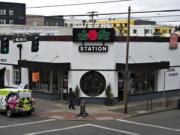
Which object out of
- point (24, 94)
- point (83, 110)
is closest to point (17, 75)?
point (24, 94)

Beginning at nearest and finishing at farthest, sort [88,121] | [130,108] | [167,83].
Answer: [88,121] < [130,108] < [167,83]

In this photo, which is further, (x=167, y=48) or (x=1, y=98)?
(x=167, y=48)

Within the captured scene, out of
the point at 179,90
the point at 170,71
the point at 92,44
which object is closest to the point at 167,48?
the point at 170,71

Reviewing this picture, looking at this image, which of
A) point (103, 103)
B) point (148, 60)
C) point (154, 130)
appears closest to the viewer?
point (154, 130)

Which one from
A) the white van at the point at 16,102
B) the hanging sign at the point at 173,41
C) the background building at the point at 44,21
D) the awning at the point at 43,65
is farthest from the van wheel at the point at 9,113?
the background building at the point at 44,21

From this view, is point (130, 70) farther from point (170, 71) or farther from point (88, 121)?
point (88, 121)

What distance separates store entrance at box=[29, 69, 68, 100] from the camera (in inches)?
1346

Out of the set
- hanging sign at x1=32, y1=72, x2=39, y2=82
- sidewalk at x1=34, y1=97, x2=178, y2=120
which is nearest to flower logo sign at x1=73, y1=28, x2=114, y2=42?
hanging sign at x1=32, y1=72, x2=39, y2=82

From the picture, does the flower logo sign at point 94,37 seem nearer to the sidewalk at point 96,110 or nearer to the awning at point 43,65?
the awning at point 43,65

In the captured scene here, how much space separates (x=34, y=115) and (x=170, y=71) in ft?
50.1

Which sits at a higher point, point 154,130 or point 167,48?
A: point 167,48

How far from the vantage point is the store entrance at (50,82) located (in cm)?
3419

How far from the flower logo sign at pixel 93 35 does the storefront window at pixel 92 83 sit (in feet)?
8.88

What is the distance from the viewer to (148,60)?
35.2 m
